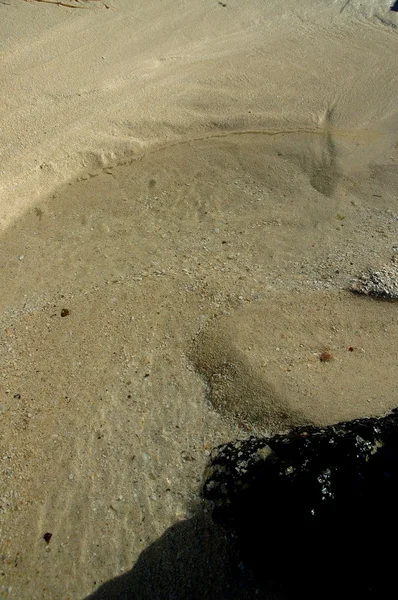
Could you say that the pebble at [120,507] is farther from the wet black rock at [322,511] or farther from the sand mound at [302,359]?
the sand mound at [302,359]

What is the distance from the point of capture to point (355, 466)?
221 cm

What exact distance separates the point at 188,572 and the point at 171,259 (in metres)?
2.39

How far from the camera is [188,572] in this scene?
2787 mm

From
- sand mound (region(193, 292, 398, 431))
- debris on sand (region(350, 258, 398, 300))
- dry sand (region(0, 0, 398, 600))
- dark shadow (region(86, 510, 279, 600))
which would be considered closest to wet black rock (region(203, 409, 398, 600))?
dark shadow (region(86, 510, 279, 600))

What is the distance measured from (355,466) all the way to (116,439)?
5.46 ft

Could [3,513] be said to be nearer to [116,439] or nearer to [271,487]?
[116,439]

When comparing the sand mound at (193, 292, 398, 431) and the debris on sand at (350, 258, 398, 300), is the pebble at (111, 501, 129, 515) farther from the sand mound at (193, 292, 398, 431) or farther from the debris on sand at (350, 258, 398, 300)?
the debris on sand at (350, 258, 398, 300)

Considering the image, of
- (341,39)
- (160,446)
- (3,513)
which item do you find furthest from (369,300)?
(341,39)

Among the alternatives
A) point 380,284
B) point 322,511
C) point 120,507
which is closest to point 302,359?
point 380,284

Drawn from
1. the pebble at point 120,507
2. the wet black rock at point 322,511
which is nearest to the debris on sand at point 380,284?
the wet black rock at point 322,511

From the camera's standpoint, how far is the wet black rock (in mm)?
2062

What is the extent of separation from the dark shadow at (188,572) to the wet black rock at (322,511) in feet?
0.66

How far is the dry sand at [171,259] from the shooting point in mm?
3098

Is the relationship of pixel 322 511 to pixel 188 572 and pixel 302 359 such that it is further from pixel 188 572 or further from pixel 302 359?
pixel 302 359
